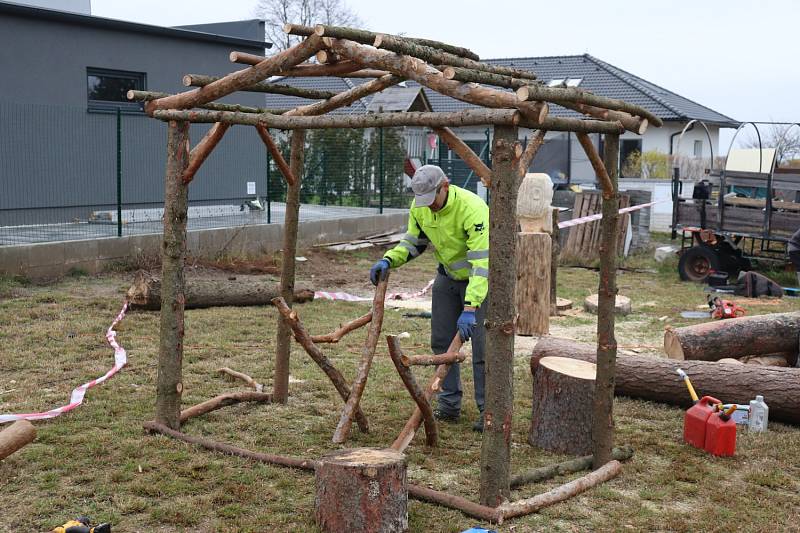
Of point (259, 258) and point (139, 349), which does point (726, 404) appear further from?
point (259, 258)

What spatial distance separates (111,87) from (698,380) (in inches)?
487

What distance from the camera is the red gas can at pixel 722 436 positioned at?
5574 millimetres

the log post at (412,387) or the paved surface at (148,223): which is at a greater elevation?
the paved surface at (148,223)

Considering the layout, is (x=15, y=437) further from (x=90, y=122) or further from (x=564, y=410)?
(x=90, y=122)

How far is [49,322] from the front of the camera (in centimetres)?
899

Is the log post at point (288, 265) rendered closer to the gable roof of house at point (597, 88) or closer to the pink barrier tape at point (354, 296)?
the pink barrier tape at point (354, 296)

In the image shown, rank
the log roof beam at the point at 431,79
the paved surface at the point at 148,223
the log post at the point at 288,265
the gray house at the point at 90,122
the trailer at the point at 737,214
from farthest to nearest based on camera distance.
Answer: the gray house at the point at 90,122 → the trailer at the point at 737,214 → the paved surface at the point at 148,223 → the log post at the point at 288,265 → the log roof beam at the point at 431,79

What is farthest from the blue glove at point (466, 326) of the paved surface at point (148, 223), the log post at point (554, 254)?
the paved surface at point (148, 223)

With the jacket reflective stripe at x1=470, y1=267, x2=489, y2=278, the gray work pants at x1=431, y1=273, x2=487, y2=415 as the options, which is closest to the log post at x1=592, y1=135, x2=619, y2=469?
the jacket reflective stripe at x1=470, y1=267, x2=489, y2=278

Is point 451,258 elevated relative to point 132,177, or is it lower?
lower

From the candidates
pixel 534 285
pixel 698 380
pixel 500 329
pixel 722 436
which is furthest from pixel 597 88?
pixel 500 329

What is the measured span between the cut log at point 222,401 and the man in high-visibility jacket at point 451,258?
1.33 meters

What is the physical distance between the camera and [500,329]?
4.38 meters

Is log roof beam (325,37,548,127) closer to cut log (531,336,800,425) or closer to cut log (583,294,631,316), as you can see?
Result: cut log (531,336,800,425)
